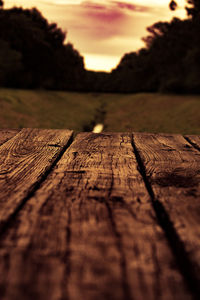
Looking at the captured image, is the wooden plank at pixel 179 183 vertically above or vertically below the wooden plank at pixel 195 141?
above

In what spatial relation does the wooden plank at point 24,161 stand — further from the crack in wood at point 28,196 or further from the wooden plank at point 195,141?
the wooden plank at point 195,141

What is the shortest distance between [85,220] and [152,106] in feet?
63.3

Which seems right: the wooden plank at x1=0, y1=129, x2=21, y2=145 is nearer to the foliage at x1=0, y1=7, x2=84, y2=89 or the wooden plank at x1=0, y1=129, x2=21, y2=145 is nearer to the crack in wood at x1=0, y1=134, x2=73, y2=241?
the crack in wood at x1=0, y1=134, x2=73, y2=241

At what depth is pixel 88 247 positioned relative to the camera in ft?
2.98

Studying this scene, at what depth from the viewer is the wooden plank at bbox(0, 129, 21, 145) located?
2536 millimetres

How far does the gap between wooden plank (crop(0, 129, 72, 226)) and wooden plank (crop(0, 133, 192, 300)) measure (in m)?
0.07

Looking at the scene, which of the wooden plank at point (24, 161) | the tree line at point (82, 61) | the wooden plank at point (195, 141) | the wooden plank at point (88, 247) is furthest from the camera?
the tree line at point (82, 61)

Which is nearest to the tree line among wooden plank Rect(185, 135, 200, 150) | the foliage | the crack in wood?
the foliage

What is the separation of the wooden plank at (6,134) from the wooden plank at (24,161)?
0.06 m

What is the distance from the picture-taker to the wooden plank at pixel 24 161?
4.07 ft

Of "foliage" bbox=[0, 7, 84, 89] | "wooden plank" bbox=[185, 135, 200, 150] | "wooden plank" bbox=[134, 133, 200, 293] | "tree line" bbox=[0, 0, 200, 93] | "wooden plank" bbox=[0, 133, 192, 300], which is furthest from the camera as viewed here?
"foliage" bbox=[0, 7, 84, 89]

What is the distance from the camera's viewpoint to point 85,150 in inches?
85.0

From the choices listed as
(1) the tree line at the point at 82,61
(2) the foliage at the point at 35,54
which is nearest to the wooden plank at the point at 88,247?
(1) the tree line at the point at 82,61

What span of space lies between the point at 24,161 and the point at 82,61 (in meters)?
33.0
